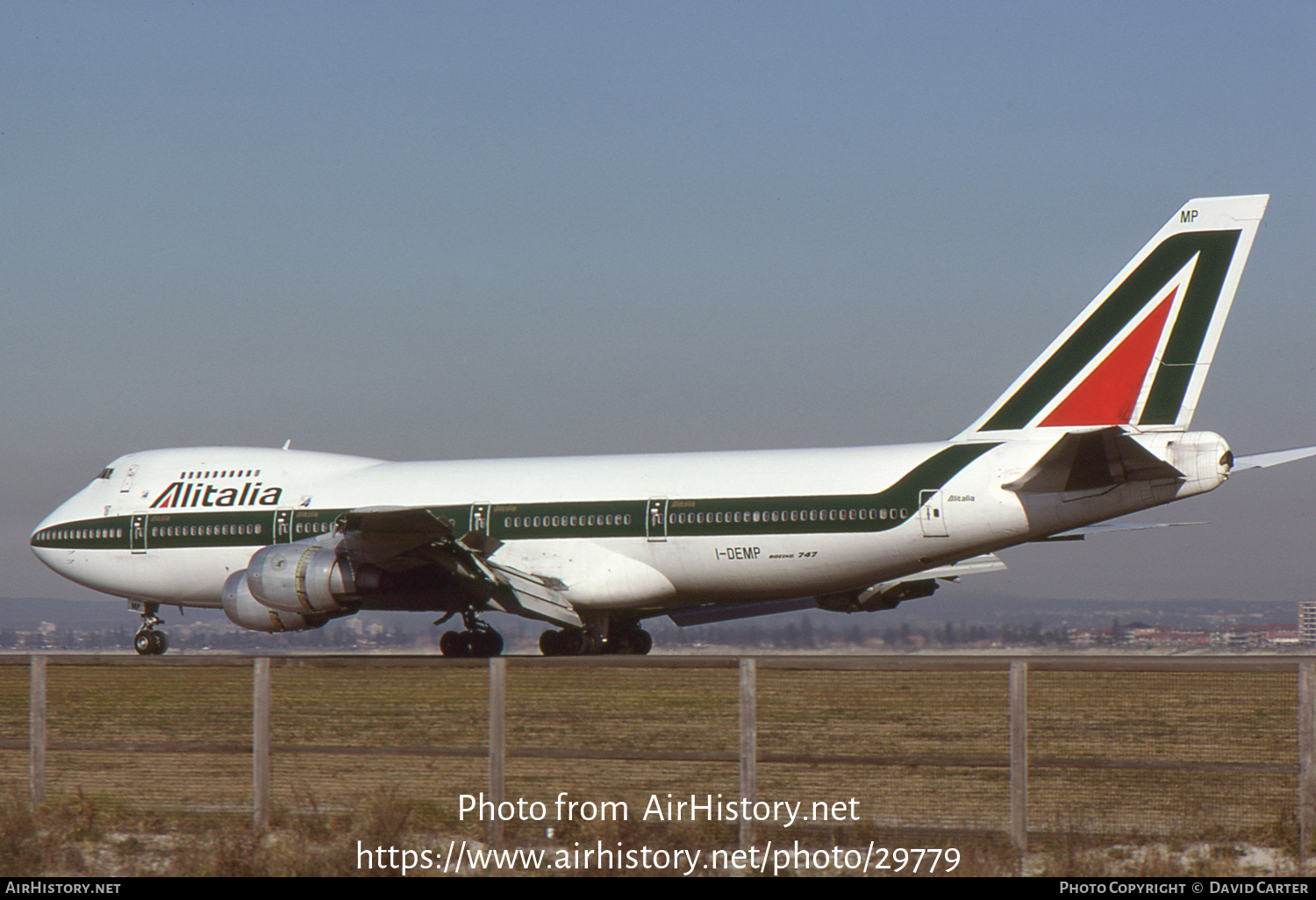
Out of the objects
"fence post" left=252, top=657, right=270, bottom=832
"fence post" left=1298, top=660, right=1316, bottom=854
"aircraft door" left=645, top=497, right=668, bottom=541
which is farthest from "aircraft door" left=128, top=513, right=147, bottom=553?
"fence post" left=1298, top=660, right=1316, bottom=854

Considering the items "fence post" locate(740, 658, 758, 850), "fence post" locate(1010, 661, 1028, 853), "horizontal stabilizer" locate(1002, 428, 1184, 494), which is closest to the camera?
"fence post" locate(1010, 661, 1028, 853)

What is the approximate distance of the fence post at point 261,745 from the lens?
1001 centimetres

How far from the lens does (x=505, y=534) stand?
25172mm

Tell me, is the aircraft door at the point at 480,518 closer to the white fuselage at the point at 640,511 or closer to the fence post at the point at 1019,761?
the white fuselage at the point at 640,511

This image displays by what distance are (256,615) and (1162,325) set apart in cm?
1474

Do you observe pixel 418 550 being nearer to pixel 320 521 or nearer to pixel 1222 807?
pixel 320 521

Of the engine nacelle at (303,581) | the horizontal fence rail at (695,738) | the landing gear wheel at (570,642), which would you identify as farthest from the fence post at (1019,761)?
the landing gear wheel at (570,642)

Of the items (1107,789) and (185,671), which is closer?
(1107,789)

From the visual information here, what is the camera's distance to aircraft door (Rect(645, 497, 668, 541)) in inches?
945

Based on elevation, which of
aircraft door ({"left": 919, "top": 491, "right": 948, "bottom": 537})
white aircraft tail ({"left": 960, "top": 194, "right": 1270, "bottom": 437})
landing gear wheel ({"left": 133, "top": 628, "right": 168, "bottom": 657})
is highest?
white aircraft tail ({"left": 960, "top": 194, "right": 1270, "bottom": 437})

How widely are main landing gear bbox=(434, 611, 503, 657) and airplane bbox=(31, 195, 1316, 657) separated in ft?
0.12

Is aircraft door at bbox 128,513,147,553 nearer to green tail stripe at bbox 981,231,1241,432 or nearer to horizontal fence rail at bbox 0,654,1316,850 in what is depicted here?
green tail stripe at bbox 981,231,1241,432
